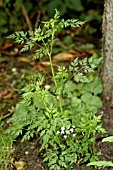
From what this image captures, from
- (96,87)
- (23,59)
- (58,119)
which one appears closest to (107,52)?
(96,87)

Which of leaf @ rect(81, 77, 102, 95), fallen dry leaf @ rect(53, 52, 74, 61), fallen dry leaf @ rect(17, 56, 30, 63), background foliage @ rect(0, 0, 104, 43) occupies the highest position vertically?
background foliage @ rect(0, 0, 104, 43)

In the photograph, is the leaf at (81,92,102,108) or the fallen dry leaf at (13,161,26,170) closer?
the fallen dry leaf at (13,161,26,170)

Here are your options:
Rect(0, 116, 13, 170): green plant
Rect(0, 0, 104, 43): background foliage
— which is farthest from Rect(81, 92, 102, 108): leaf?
Rect(0, 0, 104, 43): background foliage

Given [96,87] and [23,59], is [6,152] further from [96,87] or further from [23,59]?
[23,59]

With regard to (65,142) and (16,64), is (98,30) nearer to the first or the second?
(16,64)

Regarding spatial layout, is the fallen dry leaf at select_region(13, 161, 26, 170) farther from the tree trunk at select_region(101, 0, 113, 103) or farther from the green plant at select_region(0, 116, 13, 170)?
the tree trunk at select_region(101, 0, 113, 103)

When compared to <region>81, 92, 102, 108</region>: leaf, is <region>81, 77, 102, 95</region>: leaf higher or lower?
higher

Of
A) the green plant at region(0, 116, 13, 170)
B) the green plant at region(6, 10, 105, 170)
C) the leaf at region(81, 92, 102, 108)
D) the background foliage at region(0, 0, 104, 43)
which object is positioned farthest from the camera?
the background foliage at region(0, 0, 104, 43)


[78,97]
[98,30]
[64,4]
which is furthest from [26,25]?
[78,97]

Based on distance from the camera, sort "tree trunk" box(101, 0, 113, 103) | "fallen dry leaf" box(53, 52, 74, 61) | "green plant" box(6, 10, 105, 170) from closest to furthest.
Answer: "green plant" box(6, 10, 105, 170)
"tree trunk" box(101, 0, 113, 103)
"fallen dry leaf" box(53, 52, 74, 61)
